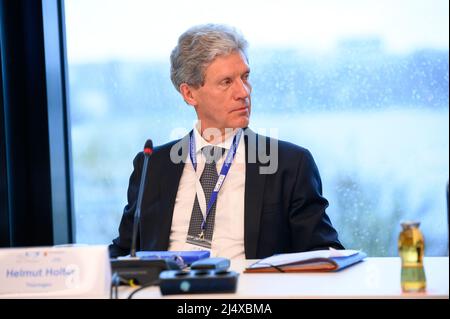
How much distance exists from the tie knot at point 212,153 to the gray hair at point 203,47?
0.82ft

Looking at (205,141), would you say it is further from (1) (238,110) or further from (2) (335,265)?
(2) (335,265)

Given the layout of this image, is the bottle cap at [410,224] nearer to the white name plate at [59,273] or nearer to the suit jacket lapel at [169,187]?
the white name plate at [59,273]

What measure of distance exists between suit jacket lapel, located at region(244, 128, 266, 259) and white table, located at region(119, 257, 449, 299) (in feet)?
1.39

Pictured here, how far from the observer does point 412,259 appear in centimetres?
179

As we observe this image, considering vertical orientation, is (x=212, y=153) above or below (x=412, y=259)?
above

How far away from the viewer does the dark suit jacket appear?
8.82ft

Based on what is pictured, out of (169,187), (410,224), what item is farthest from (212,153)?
(410,224)

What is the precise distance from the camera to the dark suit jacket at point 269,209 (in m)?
2.69

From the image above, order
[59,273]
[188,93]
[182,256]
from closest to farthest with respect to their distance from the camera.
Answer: [59,273] → [182,256] → [188,93]

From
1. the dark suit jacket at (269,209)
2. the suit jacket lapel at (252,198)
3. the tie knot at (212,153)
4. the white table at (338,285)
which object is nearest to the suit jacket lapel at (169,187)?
the dark suit jacket at (269,209)

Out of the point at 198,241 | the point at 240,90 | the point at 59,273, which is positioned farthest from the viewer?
the point at 240,90

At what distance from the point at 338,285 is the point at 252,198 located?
0.85m

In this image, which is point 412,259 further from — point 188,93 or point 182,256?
point 188,93

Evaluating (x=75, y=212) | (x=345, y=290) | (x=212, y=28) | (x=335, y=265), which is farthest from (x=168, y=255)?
(x=75, y=212)
